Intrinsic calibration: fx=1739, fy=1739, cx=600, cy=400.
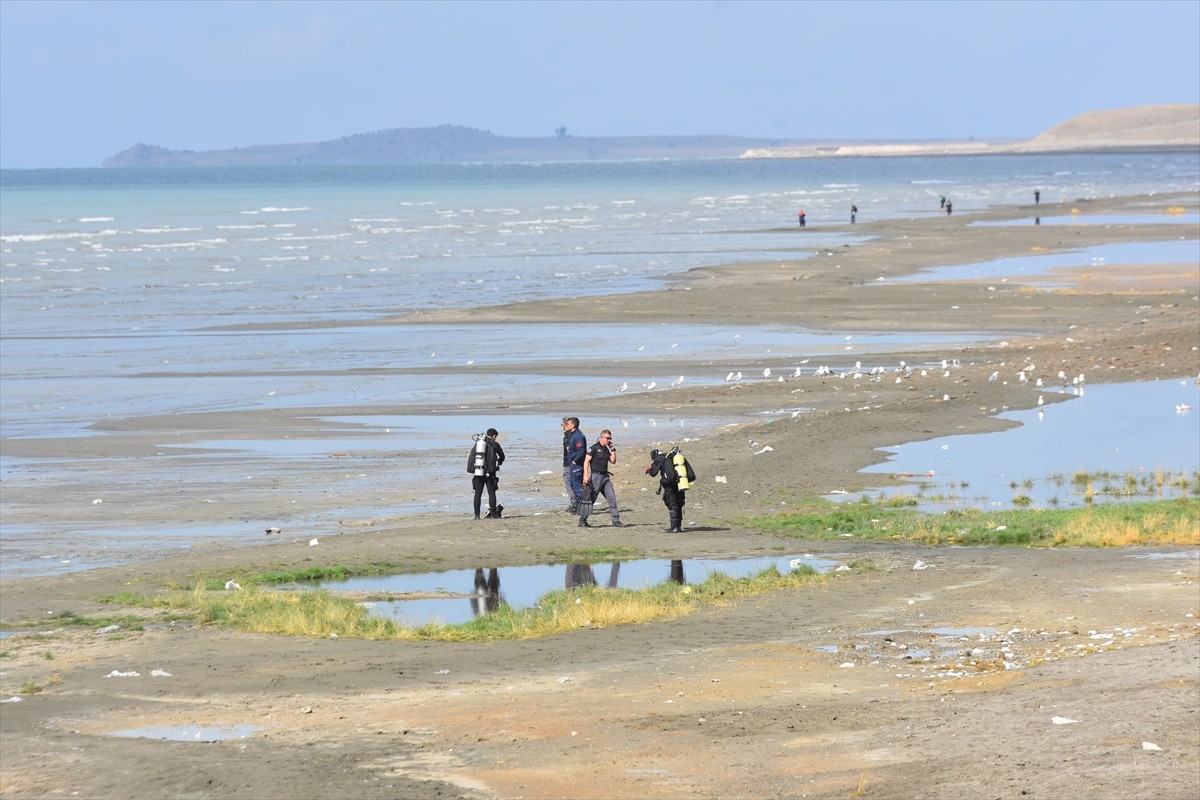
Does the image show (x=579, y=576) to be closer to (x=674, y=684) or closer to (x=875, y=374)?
(x=674, y=684)

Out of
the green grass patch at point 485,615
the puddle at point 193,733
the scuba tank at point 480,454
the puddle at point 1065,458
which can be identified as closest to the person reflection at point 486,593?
the green grass patch at point 485,615

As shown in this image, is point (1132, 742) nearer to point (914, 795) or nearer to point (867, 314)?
point (914, 795)

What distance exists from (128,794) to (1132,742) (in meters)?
7.15

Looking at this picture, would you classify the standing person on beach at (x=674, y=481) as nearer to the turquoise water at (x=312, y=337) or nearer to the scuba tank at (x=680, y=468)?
the scuba tank at (x=680, y=468)

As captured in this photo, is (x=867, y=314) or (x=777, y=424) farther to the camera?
(x=867, y=314)

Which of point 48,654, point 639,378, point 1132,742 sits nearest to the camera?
point 1132,742

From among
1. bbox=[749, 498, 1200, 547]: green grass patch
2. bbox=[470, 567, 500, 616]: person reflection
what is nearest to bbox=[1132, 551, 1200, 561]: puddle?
bbox=[749, 498, 1200, 547]: green grass patch

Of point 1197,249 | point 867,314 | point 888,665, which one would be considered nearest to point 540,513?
point 888,665

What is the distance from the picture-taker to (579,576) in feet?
67.8

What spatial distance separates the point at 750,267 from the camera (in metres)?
67.9

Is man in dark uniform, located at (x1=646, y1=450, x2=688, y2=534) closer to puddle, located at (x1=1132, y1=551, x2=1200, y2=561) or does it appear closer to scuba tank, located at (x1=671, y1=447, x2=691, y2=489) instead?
scuba tank, located at (x1=671, y1=447, x2=691, y2=489)

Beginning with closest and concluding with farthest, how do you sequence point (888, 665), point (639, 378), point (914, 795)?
point (914, 795) < point (888, 665) < point (639, 378)

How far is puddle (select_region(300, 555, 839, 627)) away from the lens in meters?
19.3

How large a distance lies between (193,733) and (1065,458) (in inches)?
680
